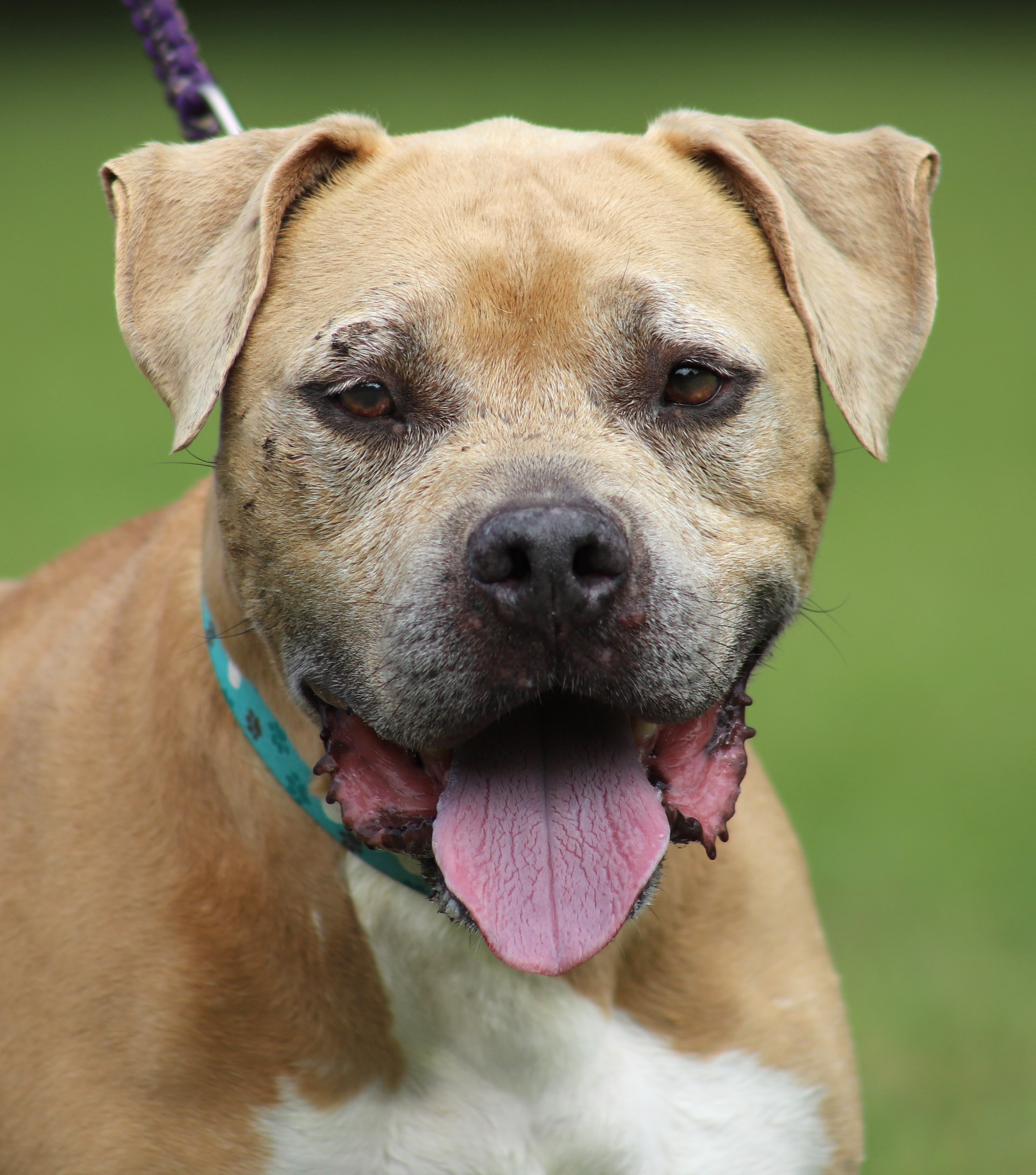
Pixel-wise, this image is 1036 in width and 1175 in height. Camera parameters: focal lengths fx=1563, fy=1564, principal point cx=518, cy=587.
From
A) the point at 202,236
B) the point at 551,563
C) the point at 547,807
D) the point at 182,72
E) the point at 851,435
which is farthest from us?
the point at 851,435

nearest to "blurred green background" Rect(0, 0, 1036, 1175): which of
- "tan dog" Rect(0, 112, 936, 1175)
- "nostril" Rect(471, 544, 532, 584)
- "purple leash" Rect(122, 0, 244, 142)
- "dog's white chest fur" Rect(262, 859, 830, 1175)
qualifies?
"tan dog" Rect(0, 112, 936, 1175)

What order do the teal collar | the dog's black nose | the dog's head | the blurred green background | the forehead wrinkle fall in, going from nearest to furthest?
1. the dog's black nose
2. the dog's head
3. the forehead wrinkle
4. the teal collar
5. the blurred green background

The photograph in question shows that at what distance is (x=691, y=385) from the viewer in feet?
8.63

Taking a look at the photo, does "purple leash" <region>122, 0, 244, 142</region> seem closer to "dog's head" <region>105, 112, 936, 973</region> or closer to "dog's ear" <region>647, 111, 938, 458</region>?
"dog's head" <region>105, 112, 936, 973</region>

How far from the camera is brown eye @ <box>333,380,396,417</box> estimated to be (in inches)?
102

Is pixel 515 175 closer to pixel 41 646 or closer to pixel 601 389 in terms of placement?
pixel 601 389

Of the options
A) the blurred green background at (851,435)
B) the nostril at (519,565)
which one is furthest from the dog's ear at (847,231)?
the nostril at (519,565)

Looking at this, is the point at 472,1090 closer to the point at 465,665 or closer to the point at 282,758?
the point at 282,758

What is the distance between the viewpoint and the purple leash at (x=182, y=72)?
355cm

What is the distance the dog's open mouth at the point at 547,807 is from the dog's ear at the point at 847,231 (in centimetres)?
61

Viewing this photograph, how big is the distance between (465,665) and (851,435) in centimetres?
999

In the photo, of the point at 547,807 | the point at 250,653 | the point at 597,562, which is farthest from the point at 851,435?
the point at 597,562

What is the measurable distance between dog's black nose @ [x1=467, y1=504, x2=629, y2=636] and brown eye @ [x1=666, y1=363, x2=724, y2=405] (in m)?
0.38

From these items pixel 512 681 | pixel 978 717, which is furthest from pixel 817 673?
pixel 512 681
